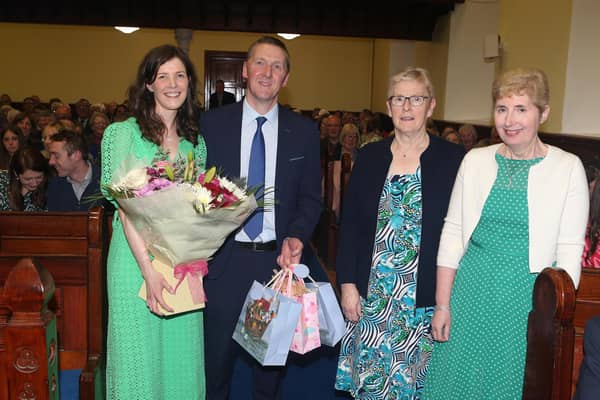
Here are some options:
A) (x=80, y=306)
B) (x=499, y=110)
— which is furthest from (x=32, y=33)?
(x=499, y=110)

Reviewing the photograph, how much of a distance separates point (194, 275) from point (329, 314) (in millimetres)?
539

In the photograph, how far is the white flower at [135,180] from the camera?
2096 millimetres

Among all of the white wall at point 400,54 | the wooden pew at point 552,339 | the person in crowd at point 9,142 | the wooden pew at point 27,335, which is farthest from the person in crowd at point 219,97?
the wooden pew at point 27,335

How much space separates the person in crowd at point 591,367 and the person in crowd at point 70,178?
122 inches

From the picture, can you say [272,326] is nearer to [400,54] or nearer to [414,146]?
[414,146]

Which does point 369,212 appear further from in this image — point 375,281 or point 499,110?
point 499,110

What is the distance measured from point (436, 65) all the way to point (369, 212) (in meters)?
9.45

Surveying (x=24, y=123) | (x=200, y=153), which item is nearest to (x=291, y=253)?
(x=200, y=153)

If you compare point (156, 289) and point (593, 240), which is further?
point (593, 240)

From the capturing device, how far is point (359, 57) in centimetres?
1677

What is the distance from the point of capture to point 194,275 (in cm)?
238

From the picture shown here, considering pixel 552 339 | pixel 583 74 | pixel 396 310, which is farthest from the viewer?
pixel 583 74

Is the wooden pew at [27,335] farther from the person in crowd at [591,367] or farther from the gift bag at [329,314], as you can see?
the gift bag at [329,314]

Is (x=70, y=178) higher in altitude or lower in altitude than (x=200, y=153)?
lower
